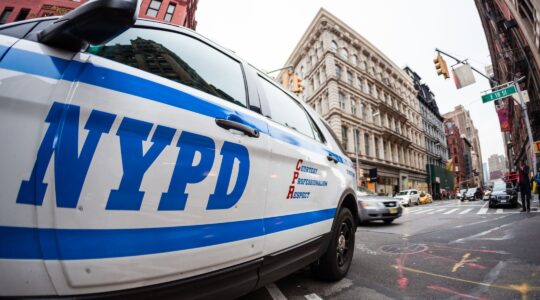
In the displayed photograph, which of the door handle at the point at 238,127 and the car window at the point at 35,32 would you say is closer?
the car window at the point at 35,32

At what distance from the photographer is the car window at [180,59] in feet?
3.70

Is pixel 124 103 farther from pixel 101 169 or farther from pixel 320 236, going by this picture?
pixel 320 236

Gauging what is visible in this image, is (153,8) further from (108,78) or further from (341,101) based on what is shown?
Result: (108,78)

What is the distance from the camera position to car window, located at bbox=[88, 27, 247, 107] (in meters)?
1.13

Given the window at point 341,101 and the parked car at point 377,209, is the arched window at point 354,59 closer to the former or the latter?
the window at point 341,101

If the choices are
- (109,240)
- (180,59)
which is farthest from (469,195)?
(109,240)

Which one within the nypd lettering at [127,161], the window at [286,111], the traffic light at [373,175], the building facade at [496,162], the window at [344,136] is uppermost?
the building facade at [496,162]

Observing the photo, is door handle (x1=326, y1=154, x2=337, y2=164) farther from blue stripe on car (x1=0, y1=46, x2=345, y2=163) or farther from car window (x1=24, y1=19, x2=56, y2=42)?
car window (x1=24, y1=19, x2=56, y2=42)

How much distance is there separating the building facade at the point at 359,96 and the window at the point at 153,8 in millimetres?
16294

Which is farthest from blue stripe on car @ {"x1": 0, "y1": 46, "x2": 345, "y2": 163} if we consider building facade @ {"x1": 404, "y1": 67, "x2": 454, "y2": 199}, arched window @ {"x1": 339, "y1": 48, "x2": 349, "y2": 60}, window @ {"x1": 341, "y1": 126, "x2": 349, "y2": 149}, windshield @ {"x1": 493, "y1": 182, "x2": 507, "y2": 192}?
building facade @ {"x1": 404, "y1": 67, "x2": 454, "y2": 199}

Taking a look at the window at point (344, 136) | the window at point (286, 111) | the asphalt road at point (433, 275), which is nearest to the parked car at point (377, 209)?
the asphalt road at point (433, 275)

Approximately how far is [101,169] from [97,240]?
9.9 inches

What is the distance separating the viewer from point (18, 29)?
3.17ft

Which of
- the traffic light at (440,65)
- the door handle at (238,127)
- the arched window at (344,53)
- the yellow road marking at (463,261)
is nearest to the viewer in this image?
the door handle at (238,127)
